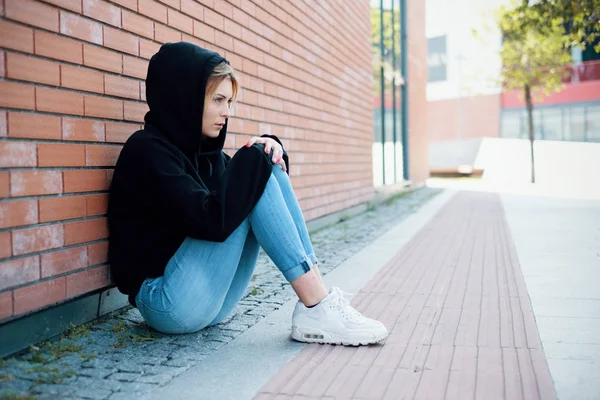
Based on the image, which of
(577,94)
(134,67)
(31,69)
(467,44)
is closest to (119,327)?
(31,69)

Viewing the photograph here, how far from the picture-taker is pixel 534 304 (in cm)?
340

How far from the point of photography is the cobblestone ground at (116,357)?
208cm

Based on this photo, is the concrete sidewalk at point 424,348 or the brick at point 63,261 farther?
the brick at point 63,261

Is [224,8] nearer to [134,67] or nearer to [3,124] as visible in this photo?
[134,67]

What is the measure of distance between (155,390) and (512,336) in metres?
1.64

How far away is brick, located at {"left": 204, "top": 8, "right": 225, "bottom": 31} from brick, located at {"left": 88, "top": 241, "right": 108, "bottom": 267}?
1.86 m

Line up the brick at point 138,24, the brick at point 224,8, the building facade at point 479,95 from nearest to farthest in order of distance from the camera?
the brick at point 138,24
the brick at point 224,8
the building facade at point 479,95

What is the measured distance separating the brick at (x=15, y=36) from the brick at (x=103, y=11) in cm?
42

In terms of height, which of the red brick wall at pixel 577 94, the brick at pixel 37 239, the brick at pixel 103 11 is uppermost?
the red brick wall at pixel 577 94

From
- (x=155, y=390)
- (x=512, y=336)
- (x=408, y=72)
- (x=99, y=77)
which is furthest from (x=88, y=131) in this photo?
(x=408, y=72)

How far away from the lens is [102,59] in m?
2.87

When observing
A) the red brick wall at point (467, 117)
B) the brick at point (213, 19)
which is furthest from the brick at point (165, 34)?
the red brick wall at point (467, 117)

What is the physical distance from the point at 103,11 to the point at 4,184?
1054 mm

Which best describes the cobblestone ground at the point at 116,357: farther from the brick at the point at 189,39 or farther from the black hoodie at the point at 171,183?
the brick at the point at 189,39
